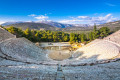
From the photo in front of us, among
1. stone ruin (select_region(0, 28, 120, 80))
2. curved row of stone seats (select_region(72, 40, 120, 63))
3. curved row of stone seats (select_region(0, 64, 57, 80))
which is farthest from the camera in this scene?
curved row of stone seats (select_region(72, 40, 120, 63))

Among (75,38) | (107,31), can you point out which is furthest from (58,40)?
(107,31)

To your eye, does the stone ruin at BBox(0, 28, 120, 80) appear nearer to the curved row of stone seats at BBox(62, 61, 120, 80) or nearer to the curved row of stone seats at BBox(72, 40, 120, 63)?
the curved row of stone seats at BBox(62, 61, 120, 80)

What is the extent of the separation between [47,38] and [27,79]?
55443 millimetres

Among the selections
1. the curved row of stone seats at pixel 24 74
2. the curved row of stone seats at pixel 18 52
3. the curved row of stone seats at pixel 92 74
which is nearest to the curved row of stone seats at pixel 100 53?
the curved row of stone seats at pixel 92 74

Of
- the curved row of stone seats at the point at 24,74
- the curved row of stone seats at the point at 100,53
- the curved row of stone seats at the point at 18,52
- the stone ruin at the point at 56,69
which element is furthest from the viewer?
the curved row of stone seats at the point at 100,53

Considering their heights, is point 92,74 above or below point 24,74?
below

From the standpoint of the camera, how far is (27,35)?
175 ft

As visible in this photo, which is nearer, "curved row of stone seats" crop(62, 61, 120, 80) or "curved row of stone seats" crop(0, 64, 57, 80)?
"curved row of stone seats" crop(0, 64, 57, 80)

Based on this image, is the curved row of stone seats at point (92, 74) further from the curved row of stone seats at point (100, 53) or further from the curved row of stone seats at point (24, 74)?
the curved row of stone seats at point (100, 53)

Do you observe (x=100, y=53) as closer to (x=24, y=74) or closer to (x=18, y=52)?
(x=24, y=74)

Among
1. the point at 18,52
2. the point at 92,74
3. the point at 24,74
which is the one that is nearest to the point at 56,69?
the point at 24,74

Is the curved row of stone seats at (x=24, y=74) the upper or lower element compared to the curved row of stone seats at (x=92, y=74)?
upper

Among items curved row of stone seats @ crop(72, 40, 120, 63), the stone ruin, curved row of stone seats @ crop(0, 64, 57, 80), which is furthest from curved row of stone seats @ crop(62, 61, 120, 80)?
curved row of stone seats @ crop(72, 40, 120, 63)

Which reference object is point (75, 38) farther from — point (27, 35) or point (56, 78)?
point (56, 78)
